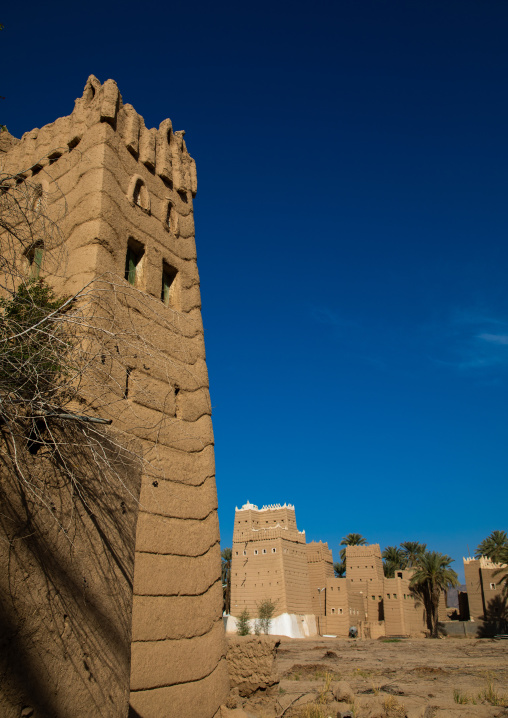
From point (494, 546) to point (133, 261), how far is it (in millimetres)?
38819

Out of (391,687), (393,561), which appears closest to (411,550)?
(393,561)

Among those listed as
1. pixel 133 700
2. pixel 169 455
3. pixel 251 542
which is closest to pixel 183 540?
pixel 169 455

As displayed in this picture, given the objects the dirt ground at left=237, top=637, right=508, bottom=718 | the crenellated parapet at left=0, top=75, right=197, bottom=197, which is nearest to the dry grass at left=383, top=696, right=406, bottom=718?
the dirt ground at left=237, top=637, right=508, bottom=718

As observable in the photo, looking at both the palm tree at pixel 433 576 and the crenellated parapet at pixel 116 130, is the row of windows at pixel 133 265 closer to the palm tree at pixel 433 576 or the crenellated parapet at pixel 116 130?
the crenellated parapet at pixel 116 130

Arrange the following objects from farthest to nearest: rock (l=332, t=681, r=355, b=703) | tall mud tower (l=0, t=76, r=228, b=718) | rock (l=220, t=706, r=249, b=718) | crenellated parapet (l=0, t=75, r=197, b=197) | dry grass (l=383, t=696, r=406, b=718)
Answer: rock (l=332, t=681, r=355, b=703)
dry grass (l=383, t=696, r=406, b=718)
crenellated parapet (l=0, t=75, r=197, b=197)
rock (l=220, t=706, r=249, b=718)
tall mud tower (l=0, t=76, r=228, b=718)

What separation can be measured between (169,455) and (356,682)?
38.7ft

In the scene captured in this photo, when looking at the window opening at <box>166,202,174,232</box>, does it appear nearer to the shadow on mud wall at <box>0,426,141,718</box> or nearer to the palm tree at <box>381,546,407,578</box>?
the shadow on mud wall at <box>0,426,141,718</box>

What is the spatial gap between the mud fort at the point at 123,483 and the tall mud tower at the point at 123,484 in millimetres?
15

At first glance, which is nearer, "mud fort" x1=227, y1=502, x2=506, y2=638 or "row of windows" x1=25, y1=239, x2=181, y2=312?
"row of windows" x1=25, y1=239, x2=181, y2=312

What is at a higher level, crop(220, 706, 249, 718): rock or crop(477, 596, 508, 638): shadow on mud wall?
crop(220, 706, 249, 718): rock

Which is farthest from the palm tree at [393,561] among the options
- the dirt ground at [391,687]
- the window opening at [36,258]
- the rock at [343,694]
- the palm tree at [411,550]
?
the window opening at [36,258]

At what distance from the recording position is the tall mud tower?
3205 mm

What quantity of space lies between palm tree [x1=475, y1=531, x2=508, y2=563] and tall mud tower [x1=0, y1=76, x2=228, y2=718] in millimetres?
32594

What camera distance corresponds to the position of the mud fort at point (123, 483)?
321 cm
